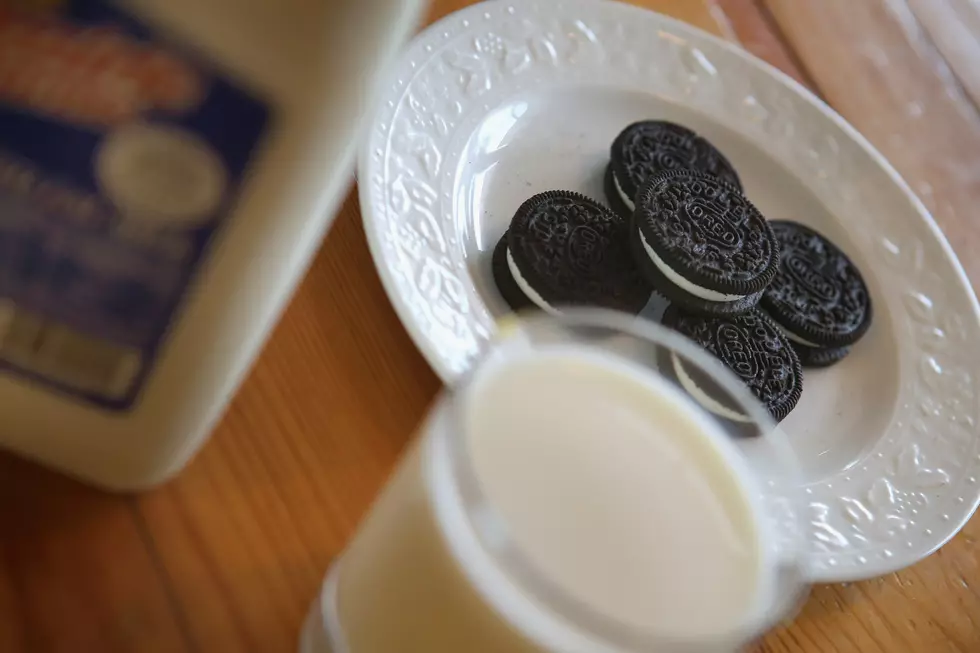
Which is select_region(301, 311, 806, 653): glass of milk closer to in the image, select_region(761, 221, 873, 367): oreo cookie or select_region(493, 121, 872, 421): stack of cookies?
select_region(493, 121, 872, 421): stack of cookies

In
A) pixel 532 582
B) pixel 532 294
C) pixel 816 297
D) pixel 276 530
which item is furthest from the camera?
pixel 816 297

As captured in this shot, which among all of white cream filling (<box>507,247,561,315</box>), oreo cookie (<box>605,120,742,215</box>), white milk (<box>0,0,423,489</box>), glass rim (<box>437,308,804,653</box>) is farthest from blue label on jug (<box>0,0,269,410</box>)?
oreo cookie (<box>605,120,742,215</box>)

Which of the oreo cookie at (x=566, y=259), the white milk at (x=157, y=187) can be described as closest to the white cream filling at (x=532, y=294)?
the oreo cookie at (x=566, y=259)

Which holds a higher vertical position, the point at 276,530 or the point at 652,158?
the point at 652,158

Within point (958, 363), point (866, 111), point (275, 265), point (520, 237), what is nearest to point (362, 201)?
point (520, 237)

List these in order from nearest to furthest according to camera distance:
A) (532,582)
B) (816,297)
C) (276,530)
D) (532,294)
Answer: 1. (532,582)
2. (276,530)
3. (532,294)
4. (816,297)

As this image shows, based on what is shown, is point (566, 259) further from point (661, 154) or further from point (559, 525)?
point (559, 525)

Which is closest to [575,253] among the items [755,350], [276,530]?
[755,350]
